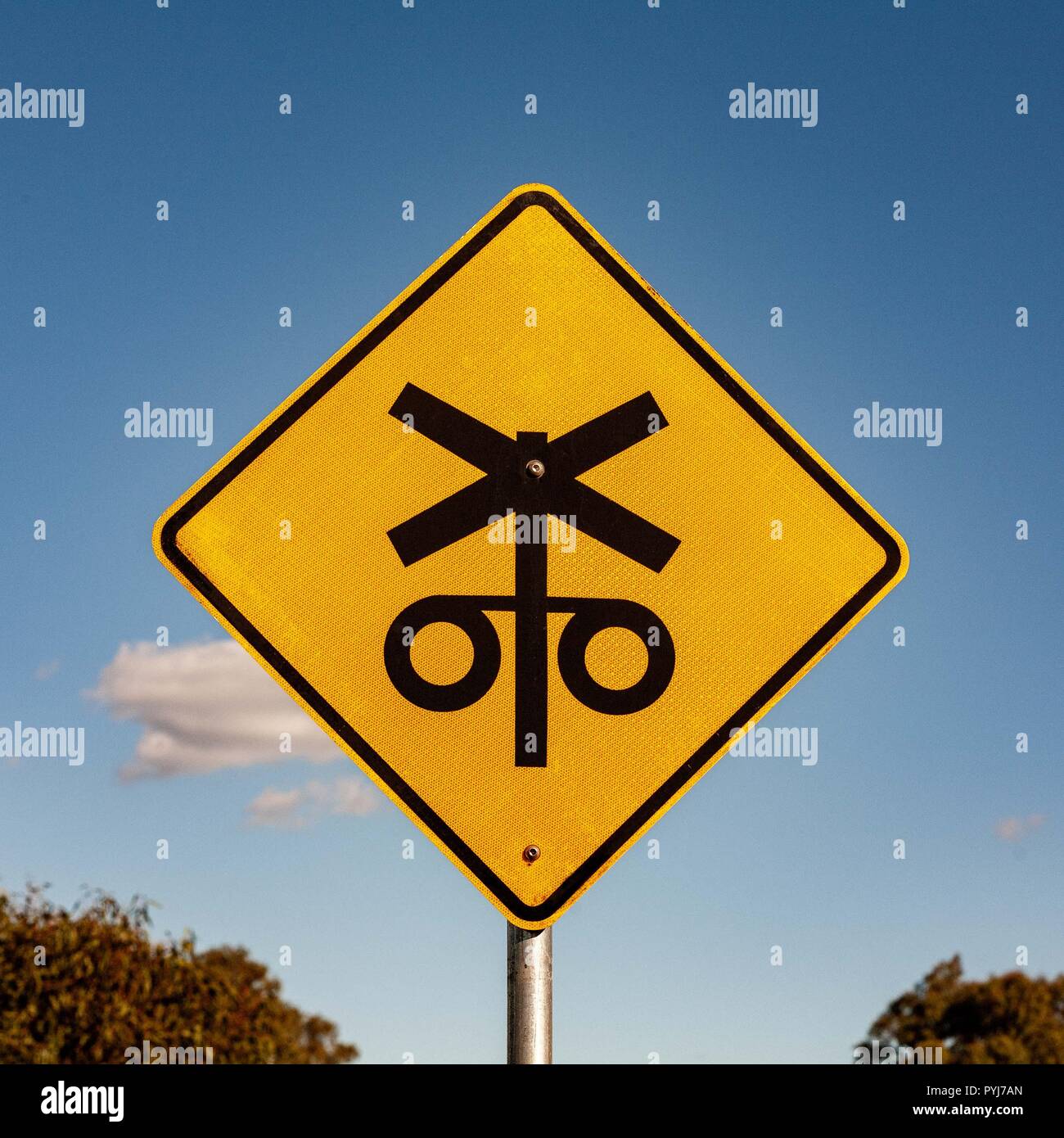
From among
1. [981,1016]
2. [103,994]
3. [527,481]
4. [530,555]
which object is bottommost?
[981,1016]

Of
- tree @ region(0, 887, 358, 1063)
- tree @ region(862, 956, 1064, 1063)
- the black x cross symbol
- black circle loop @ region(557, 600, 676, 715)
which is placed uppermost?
the black x cross symbol

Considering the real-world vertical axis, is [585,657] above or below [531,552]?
below

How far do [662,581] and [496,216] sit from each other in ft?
3.06

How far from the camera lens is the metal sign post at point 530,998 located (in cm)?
218

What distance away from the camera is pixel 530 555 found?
253 cm

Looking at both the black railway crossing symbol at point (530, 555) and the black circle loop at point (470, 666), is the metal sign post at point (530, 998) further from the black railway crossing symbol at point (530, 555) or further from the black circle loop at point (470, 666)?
the black circle loop at point (470, 666)

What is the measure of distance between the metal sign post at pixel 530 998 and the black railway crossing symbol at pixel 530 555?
0.36m

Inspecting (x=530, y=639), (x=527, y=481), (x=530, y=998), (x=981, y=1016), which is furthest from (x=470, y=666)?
(x=981, y=1016)

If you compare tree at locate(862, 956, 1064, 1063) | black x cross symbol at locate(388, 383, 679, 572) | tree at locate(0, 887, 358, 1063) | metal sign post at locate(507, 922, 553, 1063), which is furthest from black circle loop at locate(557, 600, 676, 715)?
tree at locate(862, 956, 1064, 1063)

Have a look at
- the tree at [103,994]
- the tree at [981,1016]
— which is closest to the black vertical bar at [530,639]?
the tree at [103,994]

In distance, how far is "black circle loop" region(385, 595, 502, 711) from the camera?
8.05 ft

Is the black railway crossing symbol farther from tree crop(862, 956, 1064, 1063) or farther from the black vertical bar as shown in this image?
tree crop(862, 956, 1064, 1063)

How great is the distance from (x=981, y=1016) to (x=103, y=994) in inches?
1730

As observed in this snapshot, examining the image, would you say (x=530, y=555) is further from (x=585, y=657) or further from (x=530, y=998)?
(x=530, y=998)
